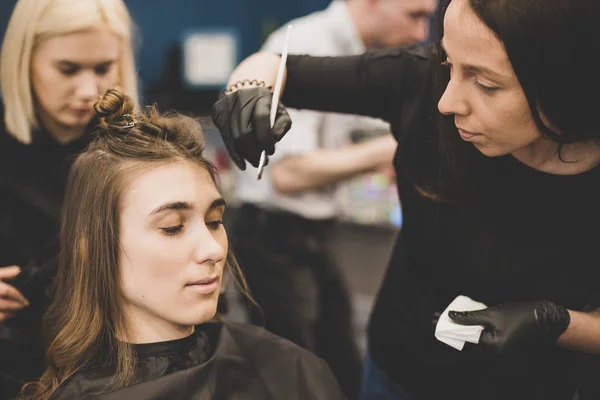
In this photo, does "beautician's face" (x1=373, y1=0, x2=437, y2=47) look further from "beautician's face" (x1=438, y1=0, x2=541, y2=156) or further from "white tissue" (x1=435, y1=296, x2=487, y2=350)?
"white tissue" (x1=435, y1=296, x2=487, y2=350)

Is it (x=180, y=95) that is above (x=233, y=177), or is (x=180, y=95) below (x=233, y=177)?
above

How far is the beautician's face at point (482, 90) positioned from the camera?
1.13m

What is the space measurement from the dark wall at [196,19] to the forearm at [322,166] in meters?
2.57

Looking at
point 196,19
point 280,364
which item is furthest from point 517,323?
point 196,19

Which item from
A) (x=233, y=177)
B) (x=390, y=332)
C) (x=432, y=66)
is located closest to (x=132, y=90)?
(x=432, y=66)

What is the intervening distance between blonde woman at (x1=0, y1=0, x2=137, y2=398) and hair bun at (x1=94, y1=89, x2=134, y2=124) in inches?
7.8

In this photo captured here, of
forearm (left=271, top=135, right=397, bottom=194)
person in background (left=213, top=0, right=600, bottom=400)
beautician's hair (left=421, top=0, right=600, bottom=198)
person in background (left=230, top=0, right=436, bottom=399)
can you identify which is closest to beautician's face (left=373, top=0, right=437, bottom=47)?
person in background (left=230, top=0, right=436, bottom=399)

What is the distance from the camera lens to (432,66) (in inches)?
55.5

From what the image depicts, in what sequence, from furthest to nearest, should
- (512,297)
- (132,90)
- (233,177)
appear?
(233,177) < (132,90) < (512,297)

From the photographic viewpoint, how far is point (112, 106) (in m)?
1.37

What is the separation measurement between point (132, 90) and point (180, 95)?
119 inches

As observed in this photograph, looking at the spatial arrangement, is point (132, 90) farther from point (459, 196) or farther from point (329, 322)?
point (329, 322)

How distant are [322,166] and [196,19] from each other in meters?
2.96

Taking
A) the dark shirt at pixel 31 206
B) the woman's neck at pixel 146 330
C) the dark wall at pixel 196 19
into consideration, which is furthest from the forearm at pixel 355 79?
the dark wall at pixel 196 19
